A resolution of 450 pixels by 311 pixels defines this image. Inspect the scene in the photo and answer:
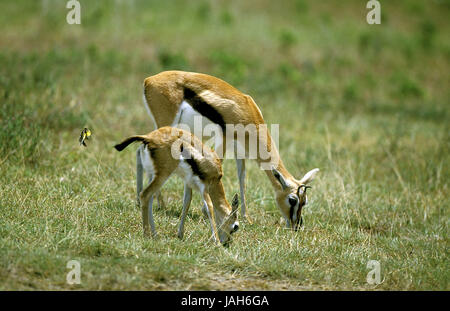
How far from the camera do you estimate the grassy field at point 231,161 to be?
538 centimetres

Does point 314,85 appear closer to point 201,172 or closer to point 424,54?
point 424,54

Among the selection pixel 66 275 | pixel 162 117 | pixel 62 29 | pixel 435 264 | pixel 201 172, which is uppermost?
pixel 62 29

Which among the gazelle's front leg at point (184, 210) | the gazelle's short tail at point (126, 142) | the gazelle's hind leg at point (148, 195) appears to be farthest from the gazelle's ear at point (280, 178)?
the gazelle's short tail at point (126, 142)

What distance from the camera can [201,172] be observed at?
5996 millimetres

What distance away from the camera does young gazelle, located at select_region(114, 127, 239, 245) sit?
18.9 ft

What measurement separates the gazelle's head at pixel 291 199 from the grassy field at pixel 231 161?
0.18m

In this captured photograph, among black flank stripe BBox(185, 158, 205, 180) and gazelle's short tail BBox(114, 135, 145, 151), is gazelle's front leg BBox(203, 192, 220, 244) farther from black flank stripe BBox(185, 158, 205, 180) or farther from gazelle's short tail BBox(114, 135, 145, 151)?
gazelle's short tail BBox(114, 135, 145, 151)

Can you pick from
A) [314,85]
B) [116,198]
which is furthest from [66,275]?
[314,85]

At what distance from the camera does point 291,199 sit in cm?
692

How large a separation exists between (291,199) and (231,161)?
2.48 m

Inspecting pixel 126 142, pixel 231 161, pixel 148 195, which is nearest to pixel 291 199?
pixel 148 195
